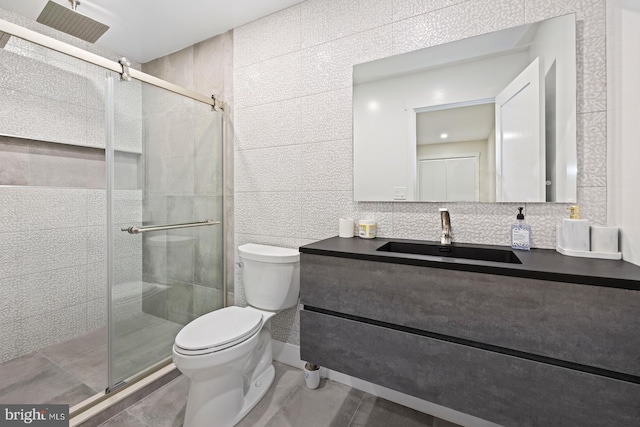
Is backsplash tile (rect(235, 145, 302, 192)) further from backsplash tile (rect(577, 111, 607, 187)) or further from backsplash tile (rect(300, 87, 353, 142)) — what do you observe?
backsplash tile (rect(577, 111, 607, 187))

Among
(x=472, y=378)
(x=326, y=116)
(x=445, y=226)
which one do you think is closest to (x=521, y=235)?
(x=445, y=226)

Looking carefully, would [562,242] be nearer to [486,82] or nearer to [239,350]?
[486,82]

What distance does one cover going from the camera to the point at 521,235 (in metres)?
1.23

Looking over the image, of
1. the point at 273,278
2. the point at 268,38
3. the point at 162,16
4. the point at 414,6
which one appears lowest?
the point at 273,278

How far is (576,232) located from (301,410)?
150cm

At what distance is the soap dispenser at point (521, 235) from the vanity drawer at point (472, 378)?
534 millimetres

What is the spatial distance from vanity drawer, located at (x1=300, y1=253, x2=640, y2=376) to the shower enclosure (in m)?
1.15

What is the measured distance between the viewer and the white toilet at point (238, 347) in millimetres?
1240

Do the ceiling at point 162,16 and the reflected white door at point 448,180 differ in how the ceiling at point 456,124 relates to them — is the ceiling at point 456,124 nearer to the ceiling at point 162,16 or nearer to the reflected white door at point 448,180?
the reflected white door at point 448,180

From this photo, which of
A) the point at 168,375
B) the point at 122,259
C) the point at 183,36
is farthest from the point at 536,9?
the point at 168,375

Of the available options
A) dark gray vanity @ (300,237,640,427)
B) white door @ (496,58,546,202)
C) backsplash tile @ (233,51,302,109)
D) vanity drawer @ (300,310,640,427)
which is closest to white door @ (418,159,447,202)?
white door @ (496,58,546,202)

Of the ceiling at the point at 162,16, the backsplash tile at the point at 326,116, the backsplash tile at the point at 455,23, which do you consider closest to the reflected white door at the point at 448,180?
the backsplash tile at the point at 326,116

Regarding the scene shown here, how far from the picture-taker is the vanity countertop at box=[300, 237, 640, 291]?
798 mm

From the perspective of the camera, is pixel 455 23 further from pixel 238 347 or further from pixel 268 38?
pixel 238 347
